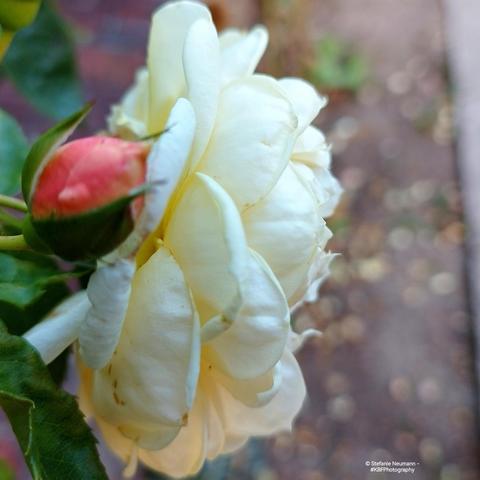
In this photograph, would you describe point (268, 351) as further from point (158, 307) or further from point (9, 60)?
point (9, 60)

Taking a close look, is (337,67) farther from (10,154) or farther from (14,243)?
(14,243)

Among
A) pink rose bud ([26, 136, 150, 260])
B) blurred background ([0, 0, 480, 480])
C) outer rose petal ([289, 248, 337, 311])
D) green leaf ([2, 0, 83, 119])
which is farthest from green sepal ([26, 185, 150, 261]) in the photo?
blurred background ([0, 0, 480, 480])

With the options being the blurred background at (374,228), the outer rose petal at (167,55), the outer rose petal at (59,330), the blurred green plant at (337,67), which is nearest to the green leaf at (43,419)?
the outer rose petal at (59,330)

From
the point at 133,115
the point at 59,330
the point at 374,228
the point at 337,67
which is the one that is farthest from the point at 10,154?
the point at 337,67

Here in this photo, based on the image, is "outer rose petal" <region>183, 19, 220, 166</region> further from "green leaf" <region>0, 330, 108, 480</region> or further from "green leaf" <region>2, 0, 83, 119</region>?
"green leaf" <region>2, 0, 83, 119</region>

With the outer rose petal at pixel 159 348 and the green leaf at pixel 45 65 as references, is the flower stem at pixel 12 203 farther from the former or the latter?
the green leaf at pixel 45 65

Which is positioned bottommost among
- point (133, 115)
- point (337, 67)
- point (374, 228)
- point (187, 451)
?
point (374, 228)

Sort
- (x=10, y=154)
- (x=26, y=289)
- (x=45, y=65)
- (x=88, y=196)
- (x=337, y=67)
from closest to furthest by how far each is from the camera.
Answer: (x=88, y=196) → (x=26, y=289) → (x=10, y=154) → (x=45, y=65) → (x=337, y=67)
